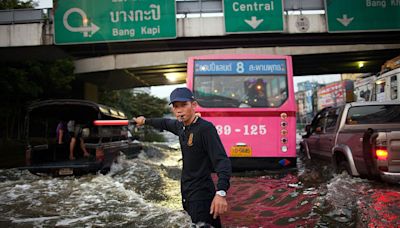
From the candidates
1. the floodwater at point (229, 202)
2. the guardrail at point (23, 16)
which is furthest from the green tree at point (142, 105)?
the floodwater at point (229, 202)

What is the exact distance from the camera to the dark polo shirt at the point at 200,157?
289 cm

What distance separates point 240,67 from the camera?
870 cm

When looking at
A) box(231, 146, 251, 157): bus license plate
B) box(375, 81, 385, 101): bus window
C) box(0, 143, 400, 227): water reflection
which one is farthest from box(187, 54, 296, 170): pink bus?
box(375, 81, 385, 101): bus window

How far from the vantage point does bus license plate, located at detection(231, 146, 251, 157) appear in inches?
333

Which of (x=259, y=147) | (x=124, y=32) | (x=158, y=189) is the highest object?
(x=124, y=32)

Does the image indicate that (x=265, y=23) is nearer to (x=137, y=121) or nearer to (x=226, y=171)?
(x=137, y=121)

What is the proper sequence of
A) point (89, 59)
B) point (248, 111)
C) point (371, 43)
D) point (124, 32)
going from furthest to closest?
point (89, 59)
point (371, 43)
point (124, 32)
point (248, 111)

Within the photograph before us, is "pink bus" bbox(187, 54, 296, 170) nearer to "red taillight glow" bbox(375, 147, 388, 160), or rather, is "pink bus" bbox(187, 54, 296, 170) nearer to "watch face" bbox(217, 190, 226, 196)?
"red taillight glow" bbox(375, 147, 388, 160)

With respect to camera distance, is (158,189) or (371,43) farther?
(371,43)

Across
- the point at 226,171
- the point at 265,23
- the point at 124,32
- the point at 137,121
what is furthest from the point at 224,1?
the point at 226,171

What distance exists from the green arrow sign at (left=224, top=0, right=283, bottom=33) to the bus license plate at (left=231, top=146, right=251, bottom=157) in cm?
663

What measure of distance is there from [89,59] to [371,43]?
15.4 m

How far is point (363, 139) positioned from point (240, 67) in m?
3.75

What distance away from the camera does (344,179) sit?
6.70 metres
